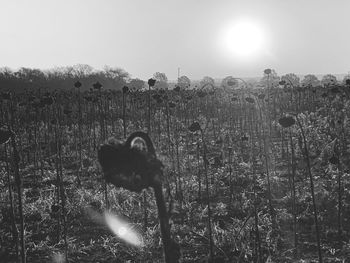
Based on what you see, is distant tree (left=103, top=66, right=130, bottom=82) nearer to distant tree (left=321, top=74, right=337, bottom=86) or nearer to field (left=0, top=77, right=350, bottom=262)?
distant tree (left=321, top=74, right=337, bottom=86)

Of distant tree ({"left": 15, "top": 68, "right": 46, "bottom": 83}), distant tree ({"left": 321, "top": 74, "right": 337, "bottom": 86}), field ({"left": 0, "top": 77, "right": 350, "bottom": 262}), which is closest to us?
field ({"left": 0, "top": 77, "right": 350, "bottom": 262})

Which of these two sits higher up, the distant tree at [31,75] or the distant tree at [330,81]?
the distant tree at [31,75]

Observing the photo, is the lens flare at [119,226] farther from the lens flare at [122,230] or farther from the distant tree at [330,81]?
the distant tree at [330,81]

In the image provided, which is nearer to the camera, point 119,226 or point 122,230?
point 122,230

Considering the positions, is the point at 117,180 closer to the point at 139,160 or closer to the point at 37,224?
the point at 139,160

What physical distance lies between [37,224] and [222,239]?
12.9ft

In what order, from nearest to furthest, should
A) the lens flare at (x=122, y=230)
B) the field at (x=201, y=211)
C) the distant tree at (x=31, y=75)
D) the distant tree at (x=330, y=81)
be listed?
the field at (x=201, y=211) < the lens flare at (x=122, y=230) < the distant tree at (x=330, y=81) < the distant tree at (x=31, y=75)

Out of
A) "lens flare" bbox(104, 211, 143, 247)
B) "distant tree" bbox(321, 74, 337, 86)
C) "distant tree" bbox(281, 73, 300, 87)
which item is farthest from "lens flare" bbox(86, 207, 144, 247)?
"distant tree" bbox(321, 74, 337, 86)

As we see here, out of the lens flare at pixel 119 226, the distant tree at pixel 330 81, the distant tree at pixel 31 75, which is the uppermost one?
the distant tree at pixel 31 75

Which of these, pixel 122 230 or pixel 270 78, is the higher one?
pixel 270 78

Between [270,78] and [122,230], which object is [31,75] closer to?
[270,78]

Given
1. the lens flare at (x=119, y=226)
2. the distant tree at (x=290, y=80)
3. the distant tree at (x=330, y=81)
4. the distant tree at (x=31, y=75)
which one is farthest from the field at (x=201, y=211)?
the distant tree at (x=31, y=75)

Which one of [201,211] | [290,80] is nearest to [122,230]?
[201,211]

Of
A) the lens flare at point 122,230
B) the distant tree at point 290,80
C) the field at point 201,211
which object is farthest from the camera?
the distant tree at point 290,80
